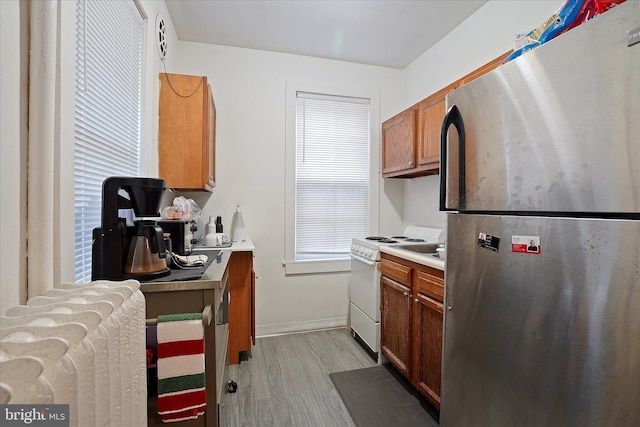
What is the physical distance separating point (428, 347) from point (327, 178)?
1.81 meters

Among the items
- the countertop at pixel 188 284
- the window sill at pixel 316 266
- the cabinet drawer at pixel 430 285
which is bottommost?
the window sill at pixel 316 266

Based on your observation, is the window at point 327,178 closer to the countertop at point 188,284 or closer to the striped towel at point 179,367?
the countertop at point 188,284

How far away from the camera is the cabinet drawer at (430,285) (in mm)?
1647

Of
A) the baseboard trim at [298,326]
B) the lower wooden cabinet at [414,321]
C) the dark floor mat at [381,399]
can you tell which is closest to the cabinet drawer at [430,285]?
the lower wooden cabinet at [414,321]

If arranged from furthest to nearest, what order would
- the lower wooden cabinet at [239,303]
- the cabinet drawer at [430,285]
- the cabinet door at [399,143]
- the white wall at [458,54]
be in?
the cabinet door at [399,143], the lower wooden cabinet at [239,303], the white wall at [458,54], the cabinet drawer at [430,285]

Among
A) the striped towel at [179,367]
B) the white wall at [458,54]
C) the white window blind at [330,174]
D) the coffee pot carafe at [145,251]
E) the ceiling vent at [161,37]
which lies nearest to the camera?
the striped towel at [179,367]

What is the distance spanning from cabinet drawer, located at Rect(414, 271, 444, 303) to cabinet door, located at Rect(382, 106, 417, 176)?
103cm

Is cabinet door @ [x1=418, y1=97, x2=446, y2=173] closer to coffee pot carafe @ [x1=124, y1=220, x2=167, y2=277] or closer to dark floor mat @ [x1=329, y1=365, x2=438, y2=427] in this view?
dark floor mat @ [x1=329, y1=365, x2=438, y2=427]

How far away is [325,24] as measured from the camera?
236 cm

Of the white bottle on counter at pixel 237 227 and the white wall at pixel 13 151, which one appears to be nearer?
the white wall at pixel 13 151

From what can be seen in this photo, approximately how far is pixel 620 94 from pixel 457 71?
6.60 ft

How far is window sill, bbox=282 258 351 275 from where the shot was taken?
2.87 m

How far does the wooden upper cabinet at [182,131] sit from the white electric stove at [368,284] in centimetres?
141

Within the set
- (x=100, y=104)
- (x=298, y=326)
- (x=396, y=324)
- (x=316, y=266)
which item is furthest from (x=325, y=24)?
(x=298, y=326)
